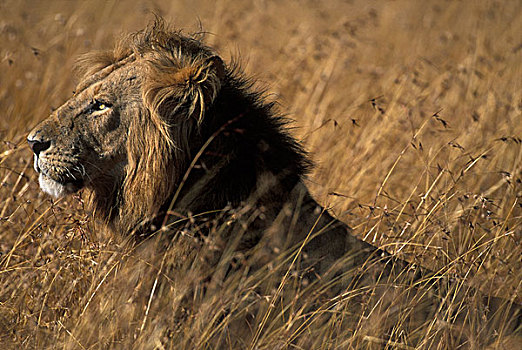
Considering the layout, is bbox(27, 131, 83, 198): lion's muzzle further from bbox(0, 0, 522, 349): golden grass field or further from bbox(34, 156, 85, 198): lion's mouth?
bbox(0, 0, 522, 349): golden grass field

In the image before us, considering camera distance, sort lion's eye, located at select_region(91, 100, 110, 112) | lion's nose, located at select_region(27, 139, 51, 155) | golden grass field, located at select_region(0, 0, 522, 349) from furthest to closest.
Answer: lion's eye, located at select_region(91, 100, 110, 112), lion's nose, located at select_region(27, 139, 51, 155), golden grass field, located at select_region(0, 0, 522, 349)

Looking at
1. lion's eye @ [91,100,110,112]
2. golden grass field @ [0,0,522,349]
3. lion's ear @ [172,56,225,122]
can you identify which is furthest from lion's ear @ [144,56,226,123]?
golden grass field @ [0,0,522,349]

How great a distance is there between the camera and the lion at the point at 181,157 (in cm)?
327

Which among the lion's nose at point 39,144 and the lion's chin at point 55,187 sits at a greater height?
the lion's nose at point 39,144

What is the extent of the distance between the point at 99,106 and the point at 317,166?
4.23 ft

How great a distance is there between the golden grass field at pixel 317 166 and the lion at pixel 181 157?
0.21m

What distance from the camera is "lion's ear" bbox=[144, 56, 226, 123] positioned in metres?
3.28

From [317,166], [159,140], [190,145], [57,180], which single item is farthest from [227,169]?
A: [57,180]

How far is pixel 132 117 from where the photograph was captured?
11.0ft

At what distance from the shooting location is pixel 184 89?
3309mm

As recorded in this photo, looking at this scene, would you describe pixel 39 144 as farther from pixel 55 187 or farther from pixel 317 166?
pixel 317 166

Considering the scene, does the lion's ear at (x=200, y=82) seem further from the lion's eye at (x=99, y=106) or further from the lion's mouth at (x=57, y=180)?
the lion's mouth at (x=57, y=180)

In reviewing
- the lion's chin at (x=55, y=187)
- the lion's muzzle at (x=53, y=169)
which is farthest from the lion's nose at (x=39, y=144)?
the lion's chin at (x=55, y=187)

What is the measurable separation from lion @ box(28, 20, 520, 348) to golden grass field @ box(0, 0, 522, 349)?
0.69ft
